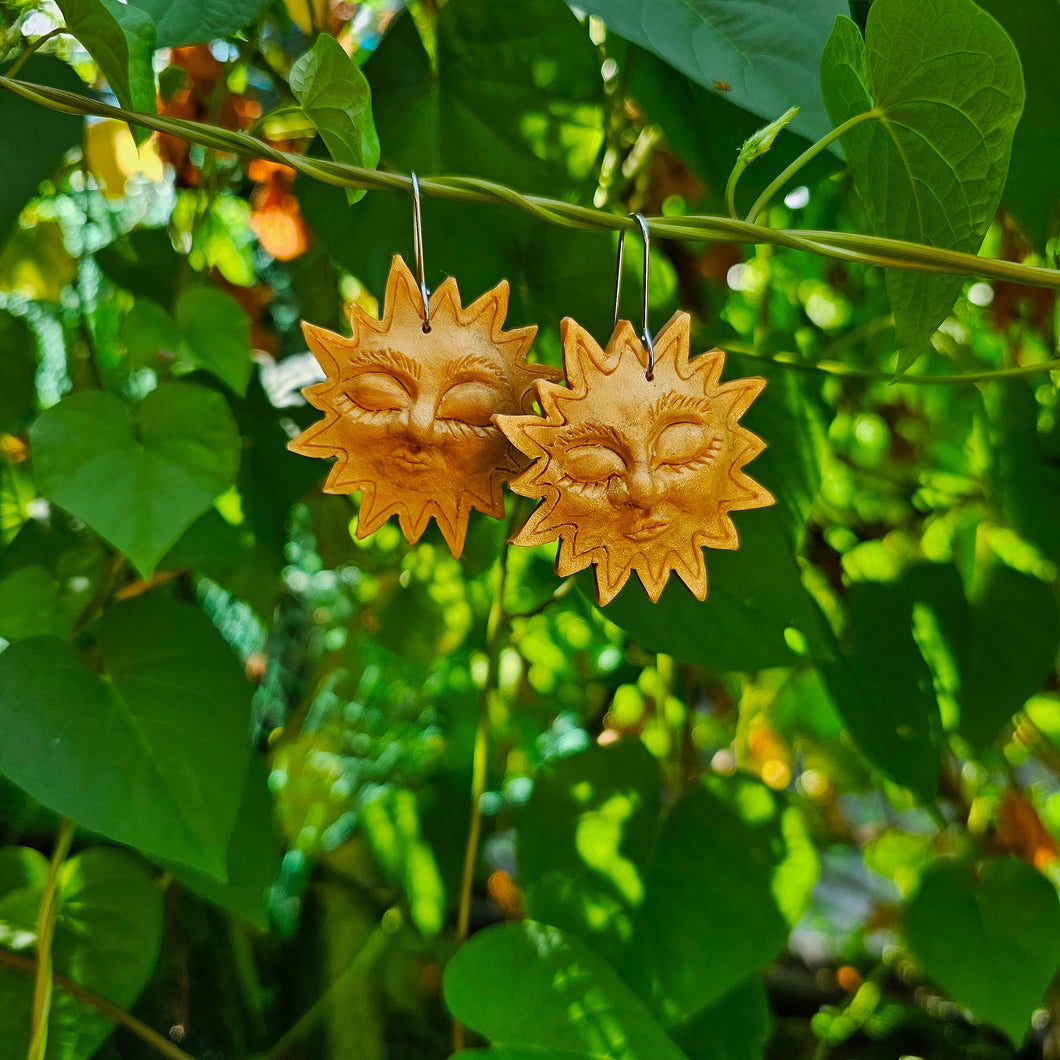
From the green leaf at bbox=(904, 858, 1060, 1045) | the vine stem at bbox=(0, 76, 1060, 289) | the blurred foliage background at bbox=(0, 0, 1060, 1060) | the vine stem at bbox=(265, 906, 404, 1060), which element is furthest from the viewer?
the vine stem at bbox=(265, 906, 404, 1060)

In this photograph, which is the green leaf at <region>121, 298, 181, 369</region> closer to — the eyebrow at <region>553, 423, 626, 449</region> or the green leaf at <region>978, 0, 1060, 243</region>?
the eyebrow at <region>553, 423, 626, 449</region>

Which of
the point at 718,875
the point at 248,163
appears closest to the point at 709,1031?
the point at 718,875

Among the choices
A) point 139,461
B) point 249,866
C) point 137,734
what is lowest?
point 249,866

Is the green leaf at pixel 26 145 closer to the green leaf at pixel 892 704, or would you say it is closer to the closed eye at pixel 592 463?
the closed eye at pixel 592 463

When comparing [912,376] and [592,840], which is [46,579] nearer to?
[592,840]

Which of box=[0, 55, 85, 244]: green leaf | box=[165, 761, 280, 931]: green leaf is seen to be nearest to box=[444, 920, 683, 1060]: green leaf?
box=[165, 761, 280, 931]: green leaf

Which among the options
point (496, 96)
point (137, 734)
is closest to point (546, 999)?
point (137, 734)

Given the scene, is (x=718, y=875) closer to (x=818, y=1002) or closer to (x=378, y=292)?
(x=378, y=292)

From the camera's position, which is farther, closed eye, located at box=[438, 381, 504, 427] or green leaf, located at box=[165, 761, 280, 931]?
green leaf, located at box=[165, 761, 280, 931]

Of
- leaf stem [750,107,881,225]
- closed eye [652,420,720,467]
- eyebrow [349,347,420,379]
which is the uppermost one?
leaf stem [750,107,881,225]
